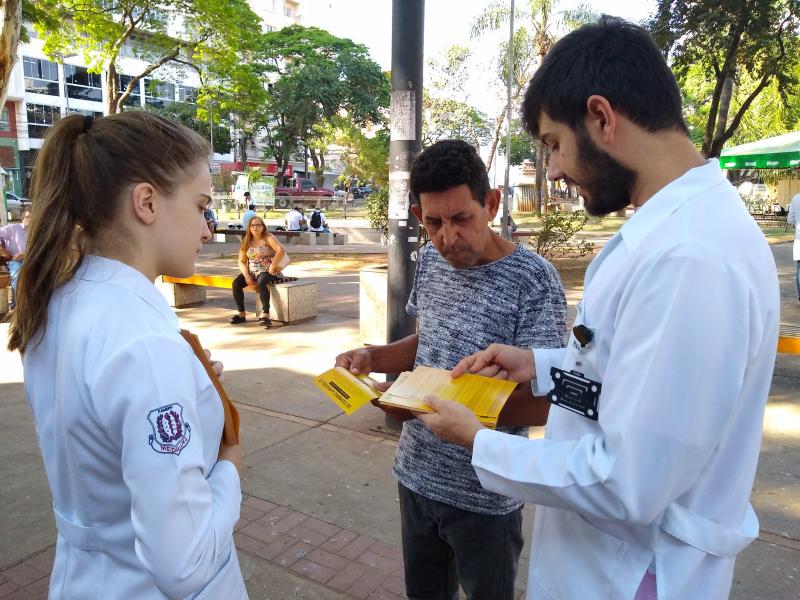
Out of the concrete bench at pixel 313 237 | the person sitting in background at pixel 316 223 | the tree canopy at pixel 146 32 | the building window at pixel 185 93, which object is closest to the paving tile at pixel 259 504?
the tree canopy at pixel 146 32

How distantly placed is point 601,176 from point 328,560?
98.4 inches

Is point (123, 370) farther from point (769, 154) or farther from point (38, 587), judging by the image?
point (769, 154)

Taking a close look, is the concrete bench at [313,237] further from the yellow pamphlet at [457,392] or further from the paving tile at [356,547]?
the yellow pamphlet at [457,392]

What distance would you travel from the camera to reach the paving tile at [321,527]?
11.0 feet

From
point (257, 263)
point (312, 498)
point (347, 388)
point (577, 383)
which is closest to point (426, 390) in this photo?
point (347, 388)


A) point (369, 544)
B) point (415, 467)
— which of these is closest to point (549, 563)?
point (415, 467)

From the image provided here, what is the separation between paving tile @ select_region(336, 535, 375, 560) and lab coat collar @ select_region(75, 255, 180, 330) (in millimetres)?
2242

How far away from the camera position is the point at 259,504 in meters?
3.68

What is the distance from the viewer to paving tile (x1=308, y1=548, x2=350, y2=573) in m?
3.06

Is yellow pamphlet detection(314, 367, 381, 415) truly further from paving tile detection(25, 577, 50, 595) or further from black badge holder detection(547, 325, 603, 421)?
paving tile detection(25, 577, 50, 595)

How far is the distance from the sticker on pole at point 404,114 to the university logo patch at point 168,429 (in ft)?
12.0

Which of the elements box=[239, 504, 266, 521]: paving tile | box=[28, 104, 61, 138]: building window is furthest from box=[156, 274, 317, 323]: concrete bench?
box=[28, 104, 61, 138]: building window

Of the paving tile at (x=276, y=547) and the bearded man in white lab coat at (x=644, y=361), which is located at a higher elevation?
the bearded man in white lab coat at (x=644, y=361)

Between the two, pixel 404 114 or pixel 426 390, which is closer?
pixel 426 390
